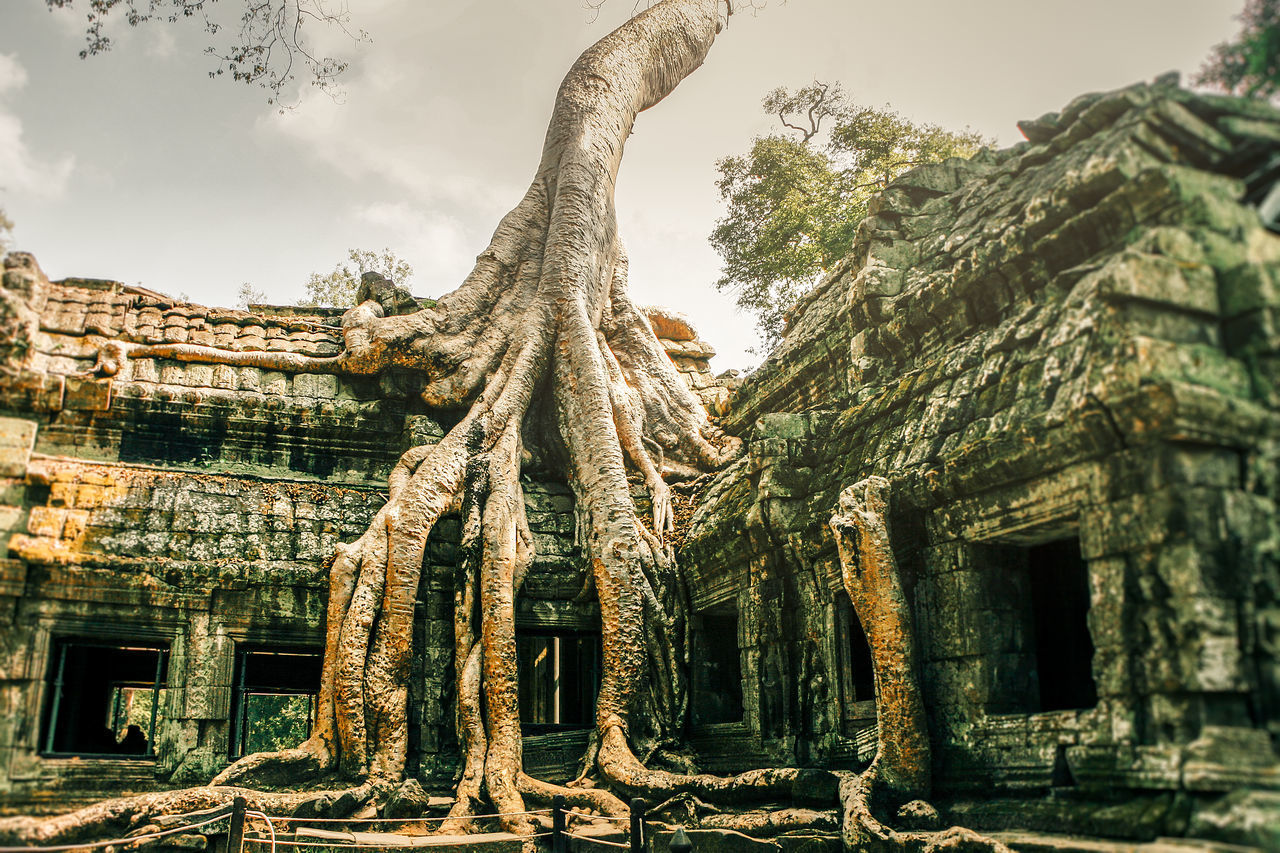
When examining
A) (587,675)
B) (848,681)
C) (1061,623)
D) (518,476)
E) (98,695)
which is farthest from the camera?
(98,695)

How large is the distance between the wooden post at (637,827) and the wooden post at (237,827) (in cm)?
203

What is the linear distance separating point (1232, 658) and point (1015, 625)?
1.54 m

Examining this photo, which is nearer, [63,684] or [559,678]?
[63,684]

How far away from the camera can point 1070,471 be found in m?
4.32

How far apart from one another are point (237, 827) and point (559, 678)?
228 inches

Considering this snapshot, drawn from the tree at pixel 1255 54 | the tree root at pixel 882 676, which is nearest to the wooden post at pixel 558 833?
the tree root at pixel 882 676

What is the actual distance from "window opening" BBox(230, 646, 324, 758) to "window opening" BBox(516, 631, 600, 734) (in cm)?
208

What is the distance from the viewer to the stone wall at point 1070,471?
142 inches

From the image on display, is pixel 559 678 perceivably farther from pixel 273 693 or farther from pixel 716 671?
pixel 716 671

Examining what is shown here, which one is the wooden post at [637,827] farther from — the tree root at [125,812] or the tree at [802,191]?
the tree at [802,191]

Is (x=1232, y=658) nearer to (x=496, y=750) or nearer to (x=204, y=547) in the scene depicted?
(x=496, y=750)

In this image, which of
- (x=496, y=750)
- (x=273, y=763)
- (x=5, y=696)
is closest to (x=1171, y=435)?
(x=496, y=750)

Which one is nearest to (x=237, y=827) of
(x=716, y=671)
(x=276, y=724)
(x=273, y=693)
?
(x=716, y=671)

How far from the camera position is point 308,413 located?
859cm
